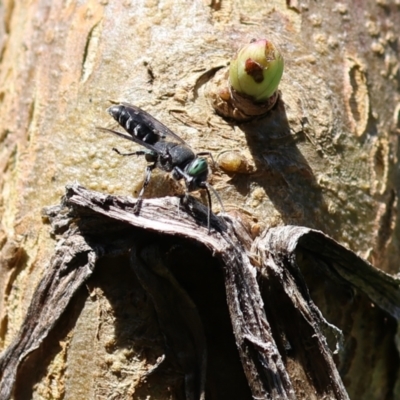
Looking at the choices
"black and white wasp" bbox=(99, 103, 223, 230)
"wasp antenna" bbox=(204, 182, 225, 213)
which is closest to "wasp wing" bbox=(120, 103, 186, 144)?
"black and white wasp" bbox=(99, 103, 223, 230)

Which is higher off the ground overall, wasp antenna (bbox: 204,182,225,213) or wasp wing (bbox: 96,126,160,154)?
wasp wing (bbox: 96,126,160,154)

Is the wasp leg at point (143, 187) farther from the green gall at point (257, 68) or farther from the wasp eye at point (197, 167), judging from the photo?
the green gall at point (257, 68)

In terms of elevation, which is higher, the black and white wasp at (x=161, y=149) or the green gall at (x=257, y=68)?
the green gall at (x=257, y=68)

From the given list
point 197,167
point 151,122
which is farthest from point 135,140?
point 197,167

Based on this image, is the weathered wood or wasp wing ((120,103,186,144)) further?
wasp wing ((120,103,186,144))

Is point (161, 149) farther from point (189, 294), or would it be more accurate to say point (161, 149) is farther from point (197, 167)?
point (189, 294)

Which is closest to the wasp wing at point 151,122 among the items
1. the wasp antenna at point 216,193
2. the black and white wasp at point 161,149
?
the black and white wasp at point 161,149

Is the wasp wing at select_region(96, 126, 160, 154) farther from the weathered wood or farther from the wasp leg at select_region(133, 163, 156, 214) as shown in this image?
the weathered wood
